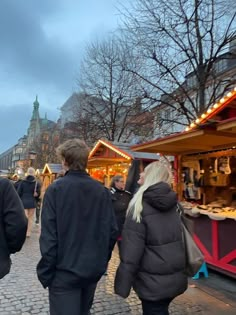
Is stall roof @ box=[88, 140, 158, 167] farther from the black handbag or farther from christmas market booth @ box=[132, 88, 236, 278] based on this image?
the black handbag

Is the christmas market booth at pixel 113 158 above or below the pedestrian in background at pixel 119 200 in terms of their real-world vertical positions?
above

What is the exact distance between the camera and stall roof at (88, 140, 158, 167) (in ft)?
40.5

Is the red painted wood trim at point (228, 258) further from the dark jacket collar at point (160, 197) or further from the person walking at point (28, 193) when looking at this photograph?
the person walking at point (28, 193)

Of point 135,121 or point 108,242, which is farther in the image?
point 135,121

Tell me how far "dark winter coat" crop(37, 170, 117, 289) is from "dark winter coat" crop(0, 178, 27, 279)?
0.35 m

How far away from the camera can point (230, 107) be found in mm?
6785

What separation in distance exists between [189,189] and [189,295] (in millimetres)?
4172

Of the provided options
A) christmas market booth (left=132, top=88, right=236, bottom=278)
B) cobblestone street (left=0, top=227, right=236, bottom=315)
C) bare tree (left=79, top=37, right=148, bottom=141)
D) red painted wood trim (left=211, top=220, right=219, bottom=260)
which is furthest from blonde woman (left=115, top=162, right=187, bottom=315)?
bare tree (left=79, top=37, right=148, bottom=141)

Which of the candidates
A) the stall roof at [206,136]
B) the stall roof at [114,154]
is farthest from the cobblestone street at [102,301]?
the stall roof at [114,154]

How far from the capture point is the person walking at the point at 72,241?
2.37m

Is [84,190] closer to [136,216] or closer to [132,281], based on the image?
[136,216]

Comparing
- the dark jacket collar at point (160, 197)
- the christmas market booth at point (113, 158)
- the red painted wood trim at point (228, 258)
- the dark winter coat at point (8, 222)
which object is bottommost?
the red painted wood trim at point (228, 258)

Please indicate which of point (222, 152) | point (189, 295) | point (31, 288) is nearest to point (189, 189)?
point (222, 152)

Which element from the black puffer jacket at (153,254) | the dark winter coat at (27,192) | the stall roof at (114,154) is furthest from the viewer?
the stall roof at (114,154)
